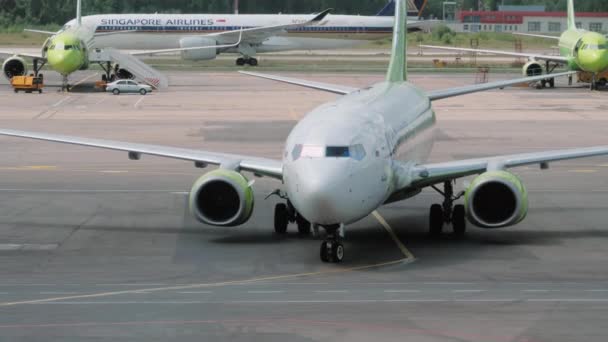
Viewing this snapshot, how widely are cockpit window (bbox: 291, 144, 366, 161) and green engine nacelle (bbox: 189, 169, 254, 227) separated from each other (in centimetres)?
328

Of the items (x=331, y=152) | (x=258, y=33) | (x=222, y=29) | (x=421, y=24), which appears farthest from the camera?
(x=421, y=24)

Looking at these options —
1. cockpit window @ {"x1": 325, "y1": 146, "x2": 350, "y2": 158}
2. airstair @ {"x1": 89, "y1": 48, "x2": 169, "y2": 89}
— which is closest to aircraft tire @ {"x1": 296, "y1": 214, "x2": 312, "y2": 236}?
cockpit window @ {"x1": 325, "y1": 146, "x2": 350, "y2": 158}

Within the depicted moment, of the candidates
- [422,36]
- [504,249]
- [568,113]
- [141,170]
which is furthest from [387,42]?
[504,249]

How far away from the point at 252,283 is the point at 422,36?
486 feet

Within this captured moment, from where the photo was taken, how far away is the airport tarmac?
21281mm

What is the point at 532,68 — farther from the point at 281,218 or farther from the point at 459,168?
the point at 459,168

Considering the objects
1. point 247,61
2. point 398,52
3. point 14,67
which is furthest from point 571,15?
point 398,52

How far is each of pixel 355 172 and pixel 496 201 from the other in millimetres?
4848

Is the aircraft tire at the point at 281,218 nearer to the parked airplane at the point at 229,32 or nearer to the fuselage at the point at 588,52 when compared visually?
the fuselage at the point at 588,52

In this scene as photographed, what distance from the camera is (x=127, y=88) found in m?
85.4

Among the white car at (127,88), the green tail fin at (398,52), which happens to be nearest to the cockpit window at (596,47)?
the white car at (127,88)

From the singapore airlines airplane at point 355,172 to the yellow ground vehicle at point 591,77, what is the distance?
196ft

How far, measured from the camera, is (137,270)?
27.0 metres

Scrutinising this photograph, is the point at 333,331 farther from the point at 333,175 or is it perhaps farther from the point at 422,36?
the point at 422,36
